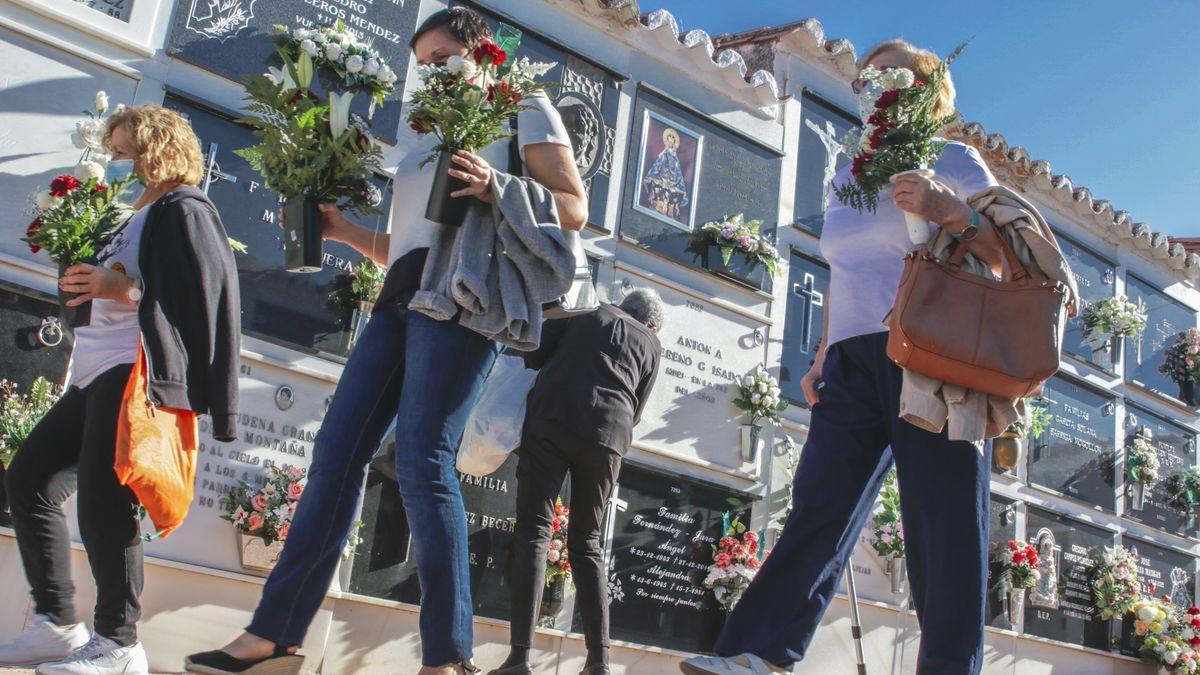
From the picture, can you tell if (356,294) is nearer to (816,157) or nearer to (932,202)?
(932,202)

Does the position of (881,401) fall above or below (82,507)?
above

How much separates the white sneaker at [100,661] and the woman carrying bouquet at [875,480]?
151 cm

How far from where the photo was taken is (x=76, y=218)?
3615 mm

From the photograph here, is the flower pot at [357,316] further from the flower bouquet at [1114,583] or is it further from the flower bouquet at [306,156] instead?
the flower bouquet at [1114,583]

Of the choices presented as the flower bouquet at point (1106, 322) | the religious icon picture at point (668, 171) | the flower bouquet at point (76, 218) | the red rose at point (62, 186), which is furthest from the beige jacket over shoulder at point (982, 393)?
the flower bouquet at point (1106, 322)

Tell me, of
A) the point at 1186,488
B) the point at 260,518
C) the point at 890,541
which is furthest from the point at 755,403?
the point at 1186,488

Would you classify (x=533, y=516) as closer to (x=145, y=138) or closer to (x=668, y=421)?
(x=145, y=138)

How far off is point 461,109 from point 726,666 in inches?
63.0

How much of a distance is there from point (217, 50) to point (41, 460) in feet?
9.30

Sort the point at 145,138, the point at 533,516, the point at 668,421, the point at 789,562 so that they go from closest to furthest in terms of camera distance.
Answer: the point at 789,562 < the point at 145,138 < the point at 533,516 < the point at 668,421

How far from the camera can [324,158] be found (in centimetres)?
322

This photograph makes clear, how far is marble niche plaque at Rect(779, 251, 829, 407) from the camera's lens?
25.1 ft

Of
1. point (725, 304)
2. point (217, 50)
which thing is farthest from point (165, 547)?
point (725, 304)

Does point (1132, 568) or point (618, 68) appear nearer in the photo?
point (618, 68)
